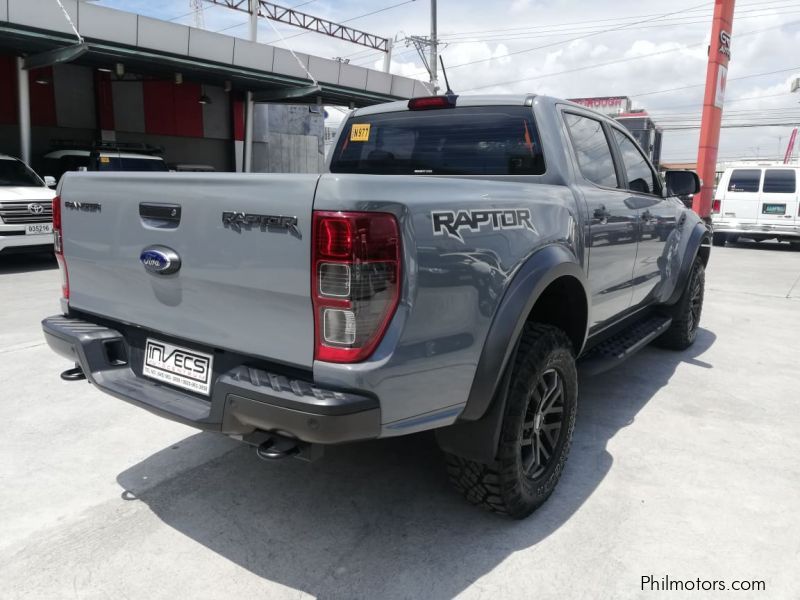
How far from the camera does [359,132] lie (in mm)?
3895

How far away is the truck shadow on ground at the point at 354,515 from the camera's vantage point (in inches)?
90.7

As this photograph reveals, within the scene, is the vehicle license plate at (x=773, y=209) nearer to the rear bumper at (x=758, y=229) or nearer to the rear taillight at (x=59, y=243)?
the rear bumper at (x=758, y=229)

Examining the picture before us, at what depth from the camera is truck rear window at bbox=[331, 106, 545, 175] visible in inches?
126

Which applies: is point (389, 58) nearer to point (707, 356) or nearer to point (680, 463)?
point (707, 356)

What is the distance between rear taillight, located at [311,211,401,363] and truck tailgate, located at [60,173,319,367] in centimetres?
5

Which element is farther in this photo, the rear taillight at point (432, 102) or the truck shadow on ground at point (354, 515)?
the rear taillight at point (432, 102)

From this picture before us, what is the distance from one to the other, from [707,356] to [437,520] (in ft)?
11.7

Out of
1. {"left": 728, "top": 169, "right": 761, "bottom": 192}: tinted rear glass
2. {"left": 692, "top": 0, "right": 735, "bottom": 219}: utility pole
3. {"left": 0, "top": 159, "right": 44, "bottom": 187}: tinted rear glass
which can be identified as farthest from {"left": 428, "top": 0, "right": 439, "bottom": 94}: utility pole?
{"left": 0, "top": 159, "right": 44, "bottom": 187}: tinted rear glass

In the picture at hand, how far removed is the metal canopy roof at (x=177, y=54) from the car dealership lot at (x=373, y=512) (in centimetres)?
1027

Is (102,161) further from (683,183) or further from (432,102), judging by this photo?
(683,183)

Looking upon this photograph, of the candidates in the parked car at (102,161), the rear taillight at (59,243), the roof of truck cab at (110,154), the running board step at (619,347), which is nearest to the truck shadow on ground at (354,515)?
the running board step at (619,347)

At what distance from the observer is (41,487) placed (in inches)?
111

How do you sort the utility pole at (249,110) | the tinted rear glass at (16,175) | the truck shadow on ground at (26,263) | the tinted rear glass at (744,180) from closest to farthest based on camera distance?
the truck shadow on ground at (26,263) < the tinted rear glass at (16,175) < the tinted rear glass at (744,180) < the utility pole at (249,110)

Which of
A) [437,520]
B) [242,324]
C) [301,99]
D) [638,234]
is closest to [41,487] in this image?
[242,324]
